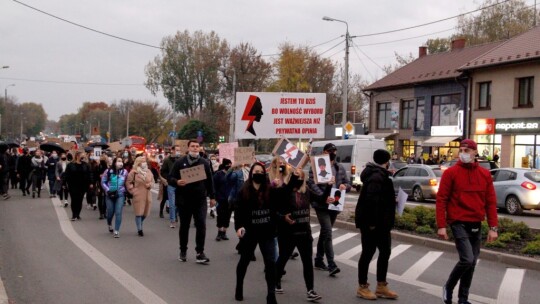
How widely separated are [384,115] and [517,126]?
1510 cm

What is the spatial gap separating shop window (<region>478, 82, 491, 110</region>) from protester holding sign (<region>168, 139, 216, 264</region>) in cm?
2965

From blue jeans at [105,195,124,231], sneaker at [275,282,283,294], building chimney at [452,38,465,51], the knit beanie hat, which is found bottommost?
sneaker at [275,282,283,294]

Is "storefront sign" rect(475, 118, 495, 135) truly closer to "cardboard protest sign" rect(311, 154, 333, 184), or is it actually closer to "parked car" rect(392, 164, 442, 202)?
"parked car" rect(392, 164, 442, 202)

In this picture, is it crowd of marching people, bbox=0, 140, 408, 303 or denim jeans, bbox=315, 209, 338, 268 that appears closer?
crowd of marching people, bbox=0, 140, 408, 303

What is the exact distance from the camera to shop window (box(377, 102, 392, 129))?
47.8 m

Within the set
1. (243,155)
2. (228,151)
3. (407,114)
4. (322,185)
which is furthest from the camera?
(407,114)

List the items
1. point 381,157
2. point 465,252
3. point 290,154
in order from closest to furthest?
1. point 465,252
2. point 381,157
3. point 290,154

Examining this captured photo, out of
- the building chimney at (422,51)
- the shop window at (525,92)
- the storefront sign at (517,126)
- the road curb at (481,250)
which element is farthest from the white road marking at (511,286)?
the building chimney at (422,51)

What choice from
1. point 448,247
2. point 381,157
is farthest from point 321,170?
point 448,247

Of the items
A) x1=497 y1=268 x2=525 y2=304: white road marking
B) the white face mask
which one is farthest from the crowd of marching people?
the white face mask

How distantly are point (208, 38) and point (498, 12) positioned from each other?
29.8 meters

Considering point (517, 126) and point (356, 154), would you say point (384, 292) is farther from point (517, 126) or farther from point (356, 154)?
point (517, 126)

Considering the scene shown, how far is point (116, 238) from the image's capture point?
13141mm

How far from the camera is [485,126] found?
1439 inches
